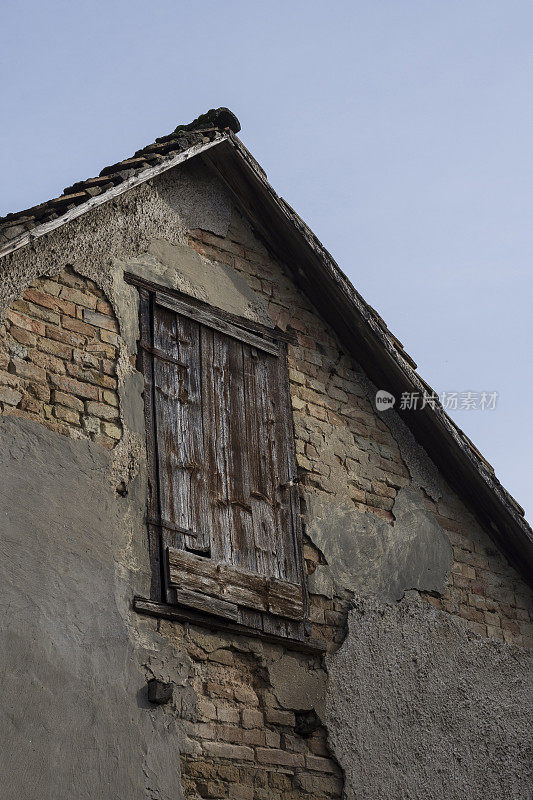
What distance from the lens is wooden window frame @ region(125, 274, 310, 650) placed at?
19.2 ft

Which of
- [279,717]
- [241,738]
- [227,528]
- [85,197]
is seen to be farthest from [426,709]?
[85,197]

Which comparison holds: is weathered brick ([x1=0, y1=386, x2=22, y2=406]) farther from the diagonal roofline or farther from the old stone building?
the diagonal roofline

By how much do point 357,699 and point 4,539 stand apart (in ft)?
8.12

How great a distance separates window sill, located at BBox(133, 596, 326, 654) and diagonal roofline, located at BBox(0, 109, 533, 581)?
6.40 ft

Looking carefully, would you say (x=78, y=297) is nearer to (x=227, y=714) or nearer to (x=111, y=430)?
(x=111, y=430)

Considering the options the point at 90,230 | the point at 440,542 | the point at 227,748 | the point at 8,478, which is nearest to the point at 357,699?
Result: the point at 227,748

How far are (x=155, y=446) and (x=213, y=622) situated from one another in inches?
43.2

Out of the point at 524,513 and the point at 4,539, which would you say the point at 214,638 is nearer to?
the point at 4,539

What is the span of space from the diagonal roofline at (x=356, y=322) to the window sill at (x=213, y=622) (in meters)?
1.95

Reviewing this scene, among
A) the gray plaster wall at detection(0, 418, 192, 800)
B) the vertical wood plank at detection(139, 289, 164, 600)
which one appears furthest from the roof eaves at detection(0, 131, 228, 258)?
the gray plaster wall at detection(0, 418, 192, 800)

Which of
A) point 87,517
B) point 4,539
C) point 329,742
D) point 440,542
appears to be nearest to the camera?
point 4,539

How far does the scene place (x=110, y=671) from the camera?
537 cm

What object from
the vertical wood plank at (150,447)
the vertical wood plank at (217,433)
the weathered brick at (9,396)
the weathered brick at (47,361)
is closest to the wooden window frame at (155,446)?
the vertical wood plank at (150,447)

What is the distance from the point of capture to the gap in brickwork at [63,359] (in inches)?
227
